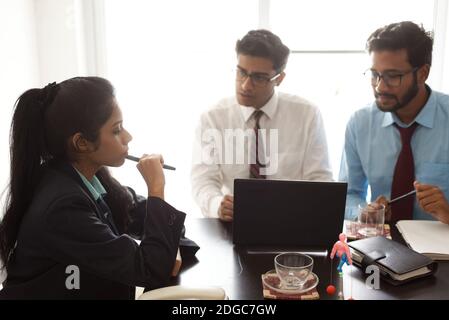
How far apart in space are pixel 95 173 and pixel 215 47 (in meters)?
1.48

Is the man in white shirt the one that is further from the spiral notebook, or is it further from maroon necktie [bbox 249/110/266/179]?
the spiral notebook

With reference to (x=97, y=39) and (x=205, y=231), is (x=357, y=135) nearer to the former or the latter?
(x=205, y=231)

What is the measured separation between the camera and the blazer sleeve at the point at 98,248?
108 centimetres

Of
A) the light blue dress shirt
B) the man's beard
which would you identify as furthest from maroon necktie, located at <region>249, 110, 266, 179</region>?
the man's beard

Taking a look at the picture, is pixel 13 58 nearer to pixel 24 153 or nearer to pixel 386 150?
pixel 24 153

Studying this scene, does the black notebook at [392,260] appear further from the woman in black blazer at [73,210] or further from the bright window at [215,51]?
the bright window at [215,51]

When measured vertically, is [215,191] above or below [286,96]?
below

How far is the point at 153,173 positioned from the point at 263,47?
89 centimetres

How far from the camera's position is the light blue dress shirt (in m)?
1.80

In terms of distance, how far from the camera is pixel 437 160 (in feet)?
5.93

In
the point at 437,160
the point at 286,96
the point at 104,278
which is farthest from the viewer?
the point at 286,96
